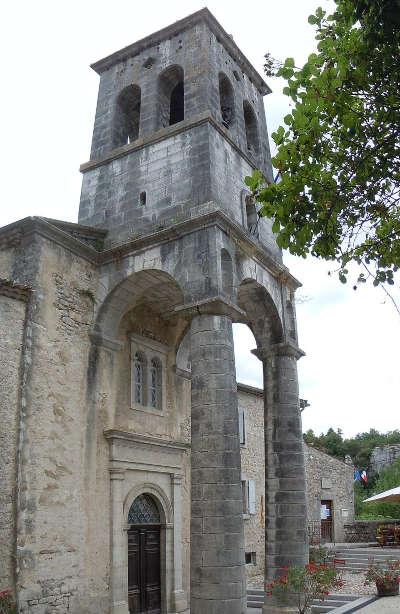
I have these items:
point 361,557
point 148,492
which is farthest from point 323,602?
point 361,557

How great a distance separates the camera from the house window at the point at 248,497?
667 inches

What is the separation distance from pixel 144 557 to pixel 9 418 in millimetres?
4804

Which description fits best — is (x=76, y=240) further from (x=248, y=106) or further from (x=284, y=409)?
(x=248, y=106)

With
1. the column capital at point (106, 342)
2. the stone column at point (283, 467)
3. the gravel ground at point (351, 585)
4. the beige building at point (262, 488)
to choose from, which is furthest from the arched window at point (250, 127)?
the gravel ground at point (351, 585)

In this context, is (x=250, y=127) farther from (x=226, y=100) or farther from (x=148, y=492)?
(x=148, y=492)

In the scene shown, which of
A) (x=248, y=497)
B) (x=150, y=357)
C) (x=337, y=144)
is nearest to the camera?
(x=337, y=144)

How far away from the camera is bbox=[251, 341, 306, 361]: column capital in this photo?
13.0m

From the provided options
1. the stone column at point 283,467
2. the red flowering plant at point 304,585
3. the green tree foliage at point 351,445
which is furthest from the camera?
the green tree foliage at point 351,445

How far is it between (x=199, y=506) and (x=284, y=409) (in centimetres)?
380

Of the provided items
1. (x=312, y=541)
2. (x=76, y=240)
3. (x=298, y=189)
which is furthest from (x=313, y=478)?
(x=298, y=189)

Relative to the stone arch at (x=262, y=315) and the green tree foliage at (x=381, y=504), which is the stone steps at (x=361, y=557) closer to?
the stone arch at (x=262, y=315)

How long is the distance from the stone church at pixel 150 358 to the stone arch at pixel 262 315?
4cm

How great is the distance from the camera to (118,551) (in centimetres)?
1096

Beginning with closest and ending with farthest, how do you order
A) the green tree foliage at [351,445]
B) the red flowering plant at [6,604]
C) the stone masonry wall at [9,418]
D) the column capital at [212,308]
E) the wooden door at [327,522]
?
the red flowering plant at [6,604]
the stone masonry wall at [9,418]
the column capital at [212,308]
the wooden door at [327,522]
the green tree foliage at [351,445]
